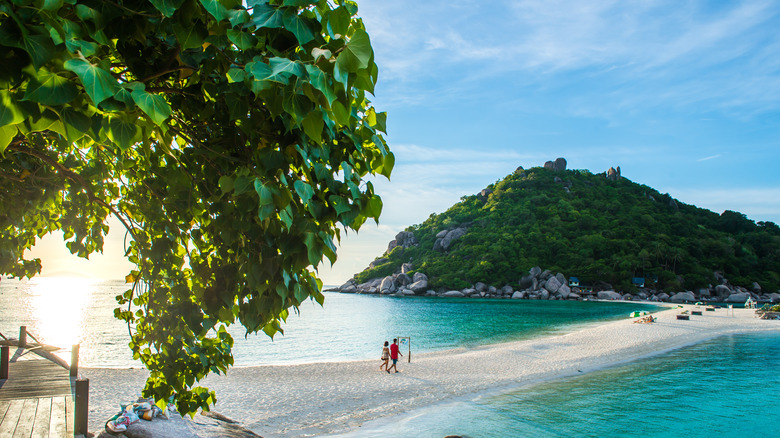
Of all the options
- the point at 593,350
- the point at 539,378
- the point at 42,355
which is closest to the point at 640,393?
the point at 539,378

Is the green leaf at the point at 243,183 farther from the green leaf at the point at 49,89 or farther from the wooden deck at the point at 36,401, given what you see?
the wooden deck at the point at 36,401

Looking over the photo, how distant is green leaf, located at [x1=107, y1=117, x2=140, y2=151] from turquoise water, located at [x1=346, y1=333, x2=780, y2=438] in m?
11.7

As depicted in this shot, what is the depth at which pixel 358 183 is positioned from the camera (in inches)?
103

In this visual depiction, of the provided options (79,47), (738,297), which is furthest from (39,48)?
(738,297)

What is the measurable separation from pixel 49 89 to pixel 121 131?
32 cm

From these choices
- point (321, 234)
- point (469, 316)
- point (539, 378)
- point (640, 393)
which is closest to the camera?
point (321, 234)

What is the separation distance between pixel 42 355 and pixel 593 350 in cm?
2692

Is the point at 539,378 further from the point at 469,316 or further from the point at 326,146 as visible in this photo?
the point at 469,316

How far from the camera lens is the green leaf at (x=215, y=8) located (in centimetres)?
172

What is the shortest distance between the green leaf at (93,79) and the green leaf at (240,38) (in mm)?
494

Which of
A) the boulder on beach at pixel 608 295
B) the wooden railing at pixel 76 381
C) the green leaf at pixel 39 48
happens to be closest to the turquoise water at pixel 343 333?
the wooden railing at pixel 76 381

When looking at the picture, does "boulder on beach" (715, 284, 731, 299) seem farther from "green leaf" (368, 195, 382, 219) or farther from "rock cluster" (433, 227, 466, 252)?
"green leaf" (368, 195, 382, 219)

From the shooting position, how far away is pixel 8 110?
4.75 ft

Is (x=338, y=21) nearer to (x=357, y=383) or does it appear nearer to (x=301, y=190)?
(x=301, y=190)
